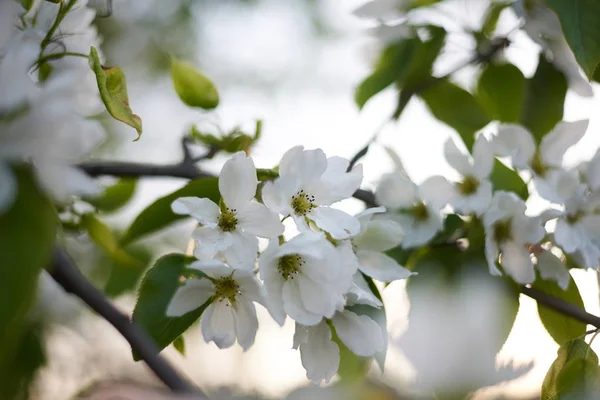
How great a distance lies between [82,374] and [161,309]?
96cm

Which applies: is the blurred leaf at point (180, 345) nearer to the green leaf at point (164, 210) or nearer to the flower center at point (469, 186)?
the green leaf at point (164, 210)

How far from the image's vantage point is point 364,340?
379 mm

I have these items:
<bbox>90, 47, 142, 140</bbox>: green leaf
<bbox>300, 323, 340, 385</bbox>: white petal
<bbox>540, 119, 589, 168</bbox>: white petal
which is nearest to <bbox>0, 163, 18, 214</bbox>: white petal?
<bbox>90, 47, 142, 140</bbox>: green leaf

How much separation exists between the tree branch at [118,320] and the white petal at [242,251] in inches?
3.1

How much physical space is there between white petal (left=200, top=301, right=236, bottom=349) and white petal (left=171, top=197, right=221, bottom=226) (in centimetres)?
5

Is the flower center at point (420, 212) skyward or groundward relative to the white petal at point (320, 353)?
groundward

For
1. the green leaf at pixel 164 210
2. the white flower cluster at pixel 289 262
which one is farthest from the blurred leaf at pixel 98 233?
the white flower cluster at pixel 289 262

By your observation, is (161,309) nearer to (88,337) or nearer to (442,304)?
(442,304)

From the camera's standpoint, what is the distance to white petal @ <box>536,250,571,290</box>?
0.47 metres

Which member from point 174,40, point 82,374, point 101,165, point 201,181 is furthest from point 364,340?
point 174,40

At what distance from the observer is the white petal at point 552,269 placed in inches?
18.5

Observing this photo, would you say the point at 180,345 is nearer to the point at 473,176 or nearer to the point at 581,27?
the point at 473,176

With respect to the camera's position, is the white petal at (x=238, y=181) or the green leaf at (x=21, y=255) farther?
the white petal at (x=238, y=181)

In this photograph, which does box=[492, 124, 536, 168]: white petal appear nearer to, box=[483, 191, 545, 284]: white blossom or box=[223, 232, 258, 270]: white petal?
box=[483, 191, 545, 284]: white blossom
